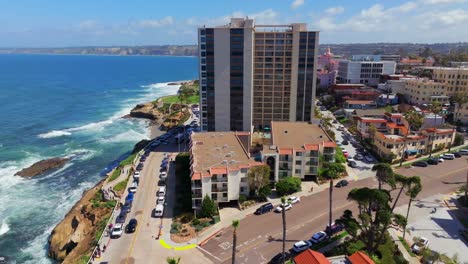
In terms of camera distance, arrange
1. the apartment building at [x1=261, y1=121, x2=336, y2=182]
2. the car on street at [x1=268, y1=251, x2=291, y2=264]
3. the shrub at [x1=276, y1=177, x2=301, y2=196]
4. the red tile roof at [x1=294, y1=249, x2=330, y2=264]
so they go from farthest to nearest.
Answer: the apartment building at [x1=261, y1=121, x2=336, y2=182]
the shrub at [x1=276, y1=177, x2=301, y2=196]
the car on street at [x1=268, y1=251, x2=291, y2=264]
the red tile roof at [x1=294, y1=249, x2=330, y2=264]

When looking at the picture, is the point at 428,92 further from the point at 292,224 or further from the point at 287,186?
the point at 292,224

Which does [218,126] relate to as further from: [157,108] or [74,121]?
[74,121]

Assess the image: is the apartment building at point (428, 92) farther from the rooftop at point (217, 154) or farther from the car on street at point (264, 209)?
the car on street at point (264, 209)

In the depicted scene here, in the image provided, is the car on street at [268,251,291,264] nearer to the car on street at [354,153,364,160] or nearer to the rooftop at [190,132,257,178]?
the rooftop at [190,132,257,178]

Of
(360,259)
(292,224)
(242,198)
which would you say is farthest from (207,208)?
(360,259)

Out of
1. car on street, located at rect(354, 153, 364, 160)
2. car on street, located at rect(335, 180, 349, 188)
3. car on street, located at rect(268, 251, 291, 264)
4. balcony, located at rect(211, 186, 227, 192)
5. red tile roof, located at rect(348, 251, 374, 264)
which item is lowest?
car on street, located at rect(268, 251, 291, 264)

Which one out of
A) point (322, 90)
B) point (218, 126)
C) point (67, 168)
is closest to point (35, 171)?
point (67, 168)

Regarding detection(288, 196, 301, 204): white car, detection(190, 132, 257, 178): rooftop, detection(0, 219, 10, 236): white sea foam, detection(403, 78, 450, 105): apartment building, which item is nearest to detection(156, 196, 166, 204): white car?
detection(190, 132, 257, 178): rooftop
